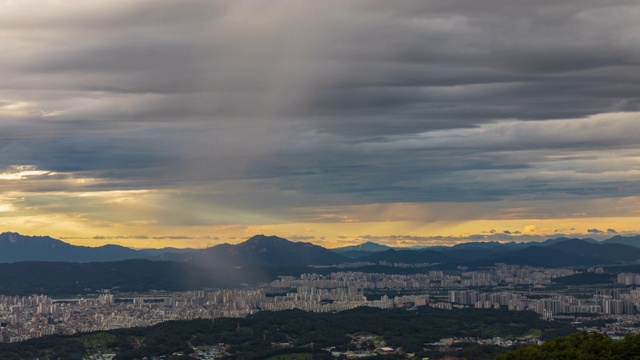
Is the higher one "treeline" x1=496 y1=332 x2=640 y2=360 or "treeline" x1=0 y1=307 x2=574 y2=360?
"treeline" x1=496 y1=332 x2=640 y2=360

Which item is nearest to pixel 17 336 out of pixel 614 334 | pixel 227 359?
pixel 227 359

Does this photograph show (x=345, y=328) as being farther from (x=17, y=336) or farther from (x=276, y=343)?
(x=17, y=336)

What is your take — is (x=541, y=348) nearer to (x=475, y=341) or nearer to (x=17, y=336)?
(x=475, y=341)

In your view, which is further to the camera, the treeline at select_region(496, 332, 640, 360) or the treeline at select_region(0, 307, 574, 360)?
the treeline at select_region(0, 307, 574, 360)

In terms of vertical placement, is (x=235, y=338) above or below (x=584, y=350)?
below

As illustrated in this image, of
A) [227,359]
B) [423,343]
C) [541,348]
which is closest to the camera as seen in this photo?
[541,348]

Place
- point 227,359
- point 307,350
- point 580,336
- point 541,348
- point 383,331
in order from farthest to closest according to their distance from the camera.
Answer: point 383,331 < point 307,350 < point 227,359 < point 580,336 < point 541,348

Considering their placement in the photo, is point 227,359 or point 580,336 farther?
point 227,359

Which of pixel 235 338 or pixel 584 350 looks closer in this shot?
pixel 584 350
